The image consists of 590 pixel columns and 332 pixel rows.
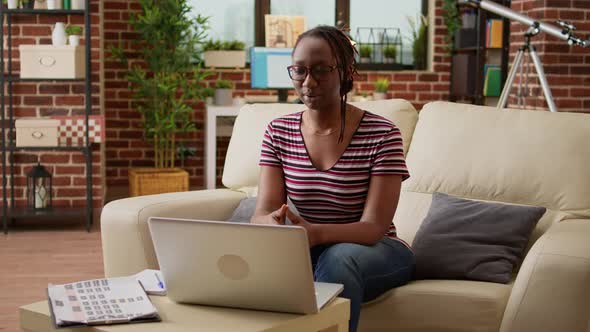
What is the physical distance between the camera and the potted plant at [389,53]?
7.22 metres

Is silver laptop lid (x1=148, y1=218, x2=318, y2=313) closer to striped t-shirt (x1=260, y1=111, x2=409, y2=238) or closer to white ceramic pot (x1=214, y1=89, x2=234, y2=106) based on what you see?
striped t-shirt (x1=260, y1=111, x2=409, y2=238)

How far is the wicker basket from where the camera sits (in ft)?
20.1

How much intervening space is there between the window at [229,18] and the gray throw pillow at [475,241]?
465 cm

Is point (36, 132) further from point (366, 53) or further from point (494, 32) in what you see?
point (494, 32)

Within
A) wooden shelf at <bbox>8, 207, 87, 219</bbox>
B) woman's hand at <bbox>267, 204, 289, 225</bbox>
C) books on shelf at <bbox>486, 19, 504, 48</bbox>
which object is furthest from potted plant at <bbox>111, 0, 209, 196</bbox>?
woman's hand at <bbox>267, 204, 289, 225</bbox>

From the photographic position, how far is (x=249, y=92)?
273 inches

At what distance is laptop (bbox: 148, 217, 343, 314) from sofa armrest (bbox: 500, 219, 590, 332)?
62cm

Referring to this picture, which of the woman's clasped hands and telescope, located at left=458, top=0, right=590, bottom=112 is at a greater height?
telescope, located at left=458, top=0, right=590, bottom=112

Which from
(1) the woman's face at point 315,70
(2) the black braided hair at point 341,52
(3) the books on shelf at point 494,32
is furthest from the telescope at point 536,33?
(1) the woman's face at point 315,70

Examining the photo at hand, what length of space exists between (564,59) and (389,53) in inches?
79.5

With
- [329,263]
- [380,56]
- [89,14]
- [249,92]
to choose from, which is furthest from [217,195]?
[380,56]

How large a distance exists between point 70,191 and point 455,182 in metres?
3.21

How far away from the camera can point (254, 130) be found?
3211 mm

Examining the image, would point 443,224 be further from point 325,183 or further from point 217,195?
point 217,195
